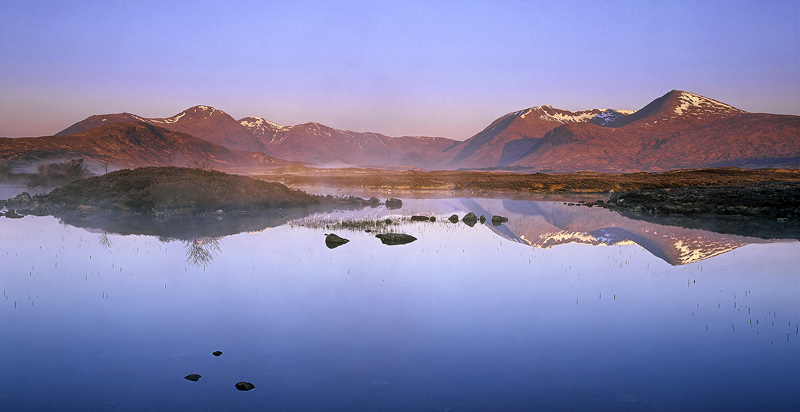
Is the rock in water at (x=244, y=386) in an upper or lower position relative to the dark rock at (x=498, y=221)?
lower

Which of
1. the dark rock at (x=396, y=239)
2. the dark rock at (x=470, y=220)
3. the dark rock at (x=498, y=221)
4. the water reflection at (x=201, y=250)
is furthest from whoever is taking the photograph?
the dark rock at (x=498, y=221)

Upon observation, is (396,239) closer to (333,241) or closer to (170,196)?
(333,241)

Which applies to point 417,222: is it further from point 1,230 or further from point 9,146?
point 9,146

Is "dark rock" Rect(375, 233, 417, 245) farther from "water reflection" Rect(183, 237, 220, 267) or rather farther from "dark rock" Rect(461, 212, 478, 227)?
"dark rock" Rect(461, 212, 478, 227)

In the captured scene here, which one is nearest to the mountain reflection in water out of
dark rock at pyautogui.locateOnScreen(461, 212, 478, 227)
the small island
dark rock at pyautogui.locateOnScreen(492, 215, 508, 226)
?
dark rock at pyautogui.locateOnScreen(492, 215, 508, 226)

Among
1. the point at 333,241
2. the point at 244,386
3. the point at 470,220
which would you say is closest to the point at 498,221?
the point at 470,220

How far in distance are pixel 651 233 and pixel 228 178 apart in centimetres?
3500

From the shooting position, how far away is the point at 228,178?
1892 inches

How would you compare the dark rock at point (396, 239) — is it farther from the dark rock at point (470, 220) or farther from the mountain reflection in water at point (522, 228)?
the dark rock at point (470, 220)

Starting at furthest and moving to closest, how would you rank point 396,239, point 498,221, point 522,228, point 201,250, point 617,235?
point 498,221 → point 522,228 → point 617,235 → point 396,239 → point 201,250

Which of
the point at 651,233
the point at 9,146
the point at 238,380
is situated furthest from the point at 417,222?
the point at 9,146

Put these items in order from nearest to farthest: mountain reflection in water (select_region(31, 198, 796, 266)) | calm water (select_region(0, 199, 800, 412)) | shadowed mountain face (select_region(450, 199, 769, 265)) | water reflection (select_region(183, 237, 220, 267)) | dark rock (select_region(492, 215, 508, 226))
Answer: calm water (select_region(0, 199, 800, 412)) → water reflection (select_region(183, 237, 220, 267)) → shadowed mountain face (select_region(450, 199, 769, 265)) → mountain reflection in water (select_region(31, 198, 796, 266)) → dark rock (select_region(492, 215, 508, 226))

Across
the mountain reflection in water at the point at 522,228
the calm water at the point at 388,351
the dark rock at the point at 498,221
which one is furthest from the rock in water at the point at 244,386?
the dark rock at the point at 498,221

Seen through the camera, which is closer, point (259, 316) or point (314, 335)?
point (314, 335)
